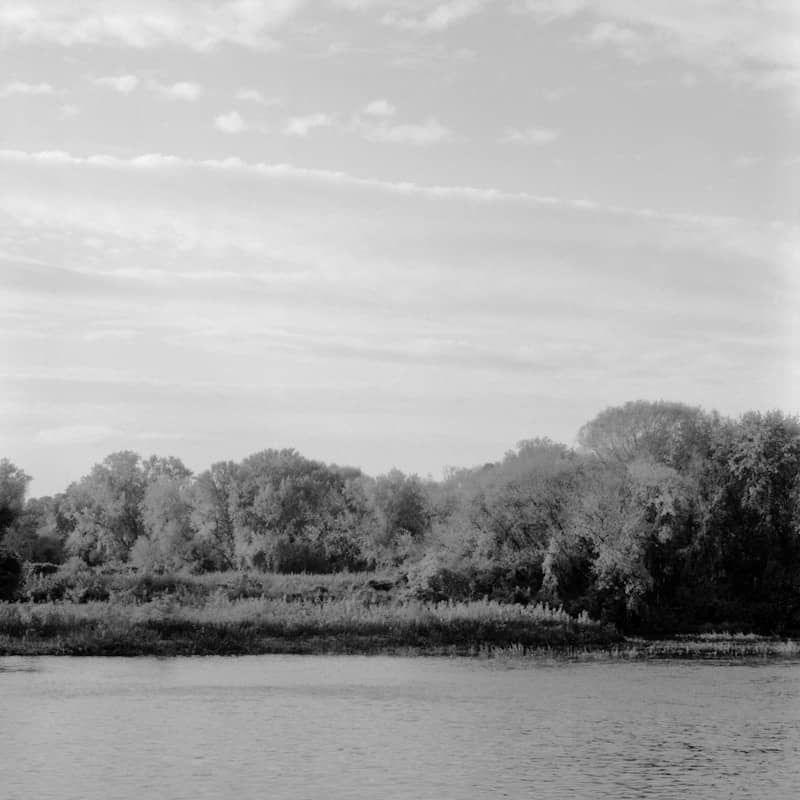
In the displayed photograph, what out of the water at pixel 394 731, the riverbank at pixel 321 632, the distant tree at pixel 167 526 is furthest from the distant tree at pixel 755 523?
the distant tree at pixel 167 526

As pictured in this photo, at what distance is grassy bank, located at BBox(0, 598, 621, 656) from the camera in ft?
204

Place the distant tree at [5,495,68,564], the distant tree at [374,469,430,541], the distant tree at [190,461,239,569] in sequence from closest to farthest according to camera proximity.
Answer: the distant tree at [5,495,68,564], the distant tree at [190,461,239,569], the distant tree at [374,469,430,541]

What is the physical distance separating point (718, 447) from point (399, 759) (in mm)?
62576

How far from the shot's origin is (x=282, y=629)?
217 ft

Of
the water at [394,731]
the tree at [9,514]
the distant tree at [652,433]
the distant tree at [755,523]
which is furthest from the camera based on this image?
the distant tree at [652,433]

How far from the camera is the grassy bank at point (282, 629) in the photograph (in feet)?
204

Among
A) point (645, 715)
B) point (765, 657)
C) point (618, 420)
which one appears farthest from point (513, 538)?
point (645, 715)

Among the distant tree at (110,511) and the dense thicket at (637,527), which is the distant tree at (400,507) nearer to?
the dense thicket at (637,527)

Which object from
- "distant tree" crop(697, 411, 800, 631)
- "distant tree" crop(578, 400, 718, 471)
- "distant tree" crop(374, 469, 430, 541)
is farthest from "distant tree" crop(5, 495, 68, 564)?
"distant tree" crop(697, 411, 800, 631)

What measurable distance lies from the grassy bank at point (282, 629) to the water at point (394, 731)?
4520 millimetres

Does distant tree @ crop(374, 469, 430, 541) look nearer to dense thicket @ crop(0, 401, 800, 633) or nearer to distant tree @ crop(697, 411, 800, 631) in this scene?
dense thicket @ crop(0, 401, 800, 633)

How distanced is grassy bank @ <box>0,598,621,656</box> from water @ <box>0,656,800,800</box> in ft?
14.8

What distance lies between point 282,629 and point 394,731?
29022mm

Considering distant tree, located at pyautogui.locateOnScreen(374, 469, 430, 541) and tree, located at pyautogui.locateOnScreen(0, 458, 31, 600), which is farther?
distant tree, located at pyautogui.locateOnScreen(374, 469, 430, 541)
